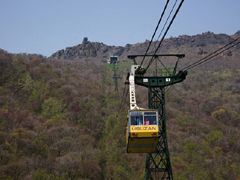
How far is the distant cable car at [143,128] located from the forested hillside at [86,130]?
1175 inches

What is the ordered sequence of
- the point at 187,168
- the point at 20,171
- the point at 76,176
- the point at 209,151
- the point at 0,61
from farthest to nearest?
the point at 0,61 → the point at 209,151 → the point at 187,168 → the point at 76,176 → the point at 20,171

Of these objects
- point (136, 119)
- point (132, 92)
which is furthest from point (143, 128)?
point (132, 92)

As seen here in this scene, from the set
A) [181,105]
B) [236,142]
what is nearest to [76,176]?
[236,142]

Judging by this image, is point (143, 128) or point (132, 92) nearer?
point (143, 128)

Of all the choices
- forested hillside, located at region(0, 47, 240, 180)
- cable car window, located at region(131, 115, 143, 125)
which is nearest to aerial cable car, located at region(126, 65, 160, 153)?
cable car window, located at region(131, 115, 143, 125)

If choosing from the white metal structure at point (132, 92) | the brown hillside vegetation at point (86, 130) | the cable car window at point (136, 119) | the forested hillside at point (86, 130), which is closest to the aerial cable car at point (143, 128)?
the cable car window at point (136, 119)

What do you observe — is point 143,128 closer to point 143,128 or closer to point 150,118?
point 143,128

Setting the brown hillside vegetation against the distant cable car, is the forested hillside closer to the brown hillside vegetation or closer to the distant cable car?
the brown hillside vegetation

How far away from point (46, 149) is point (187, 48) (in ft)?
518

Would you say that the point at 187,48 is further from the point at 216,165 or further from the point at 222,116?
the point at 216,165

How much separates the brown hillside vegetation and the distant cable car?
30.0 metres

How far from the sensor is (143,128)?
17.2 m

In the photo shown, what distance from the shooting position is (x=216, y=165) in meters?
55.6

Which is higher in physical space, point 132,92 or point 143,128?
point 132,92
